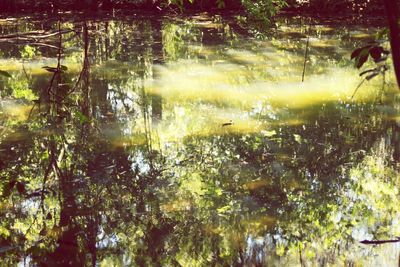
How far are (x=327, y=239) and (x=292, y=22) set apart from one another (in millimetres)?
10064

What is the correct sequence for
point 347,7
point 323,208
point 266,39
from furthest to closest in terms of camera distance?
point 347,7 < point 266,39 < point 323,208

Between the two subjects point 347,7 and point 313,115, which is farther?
point 347,7

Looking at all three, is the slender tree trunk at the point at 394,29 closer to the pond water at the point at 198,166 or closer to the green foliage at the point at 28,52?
the pond water at the point at 198,166

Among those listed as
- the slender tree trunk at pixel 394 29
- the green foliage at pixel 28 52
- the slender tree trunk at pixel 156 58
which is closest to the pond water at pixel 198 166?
the slender tree trunk at pixel 156 58

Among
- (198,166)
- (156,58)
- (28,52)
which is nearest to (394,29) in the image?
(198,166)

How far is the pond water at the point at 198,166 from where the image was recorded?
2.58m

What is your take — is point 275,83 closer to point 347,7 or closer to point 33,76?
point 33,76

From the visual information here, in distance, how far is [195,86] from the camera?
5969 mm

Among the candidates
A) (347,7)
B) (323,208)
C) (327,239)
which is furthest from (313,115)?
(347,7)

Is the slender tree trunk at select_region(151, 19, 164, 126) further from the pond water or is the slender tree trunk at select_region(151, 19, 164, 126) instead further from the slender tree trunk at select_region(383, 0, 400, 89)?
the slender tree trunk at select_region(383, 0, 400, 89)

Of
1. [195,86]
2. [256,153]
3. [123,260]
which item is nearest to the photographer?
[123,260]

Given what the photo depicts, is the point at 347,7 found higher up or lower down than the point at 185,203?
higher up

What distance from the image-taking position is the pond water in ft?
8.45

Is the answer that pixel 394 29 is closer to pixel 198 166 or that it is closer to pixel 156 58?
pixel 198 166
